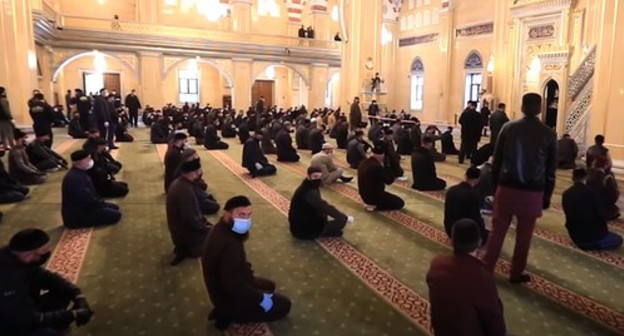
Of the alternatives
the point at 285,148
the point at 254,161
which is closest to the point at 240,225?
the point at 254,161

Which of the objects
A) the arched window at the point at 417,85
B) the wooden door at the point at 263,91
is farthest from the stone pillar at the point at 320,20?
the arched window at the point at 417,85

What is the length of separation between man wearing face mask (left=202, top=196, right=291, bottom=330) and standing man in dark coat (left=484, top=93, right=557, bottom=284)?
1.49 meters

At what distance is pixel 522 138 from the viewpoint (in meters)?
2.69

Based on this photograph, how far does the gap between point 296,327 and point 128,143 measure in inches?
337

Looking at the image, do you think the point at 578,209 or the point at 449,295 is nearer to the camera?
the point at 449,295

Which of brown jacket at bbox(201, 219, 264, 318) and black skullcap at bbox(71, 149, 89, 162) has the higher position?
black skullcap at bbox(71, 149, 89, 162)

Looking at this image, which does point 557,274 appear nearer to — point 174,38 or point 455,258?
point 455,258

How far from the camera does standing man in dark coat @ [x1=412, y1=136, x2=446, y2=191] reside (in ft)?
18.5

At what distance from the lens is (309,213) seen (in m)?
3.80

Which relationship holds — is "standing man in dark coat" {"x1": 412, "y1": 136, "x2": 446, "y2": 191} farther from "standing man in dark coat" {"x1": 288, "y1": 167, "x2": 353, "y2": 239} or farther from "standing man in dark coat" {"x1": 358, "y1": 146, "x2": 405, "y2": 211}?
"standing man in dark coat" {"x1": 288, "y1": 167, "x2": 353, "y2": 239}

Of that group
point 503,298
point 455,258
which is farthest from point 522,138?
point 455,258

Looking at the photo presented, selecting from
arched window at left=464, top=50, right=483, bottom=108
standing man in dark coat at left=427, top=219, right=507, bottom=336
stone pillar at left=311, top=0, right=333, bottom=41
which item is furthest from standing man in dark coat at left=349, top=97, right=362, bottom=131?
standing man in dark coat at left=427, top=219, right=507, bottom=336

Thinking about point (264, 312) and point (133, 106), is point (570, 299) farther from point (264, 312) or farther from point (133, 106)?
point (133, 106)

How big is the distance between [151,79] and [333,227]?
556 inches
